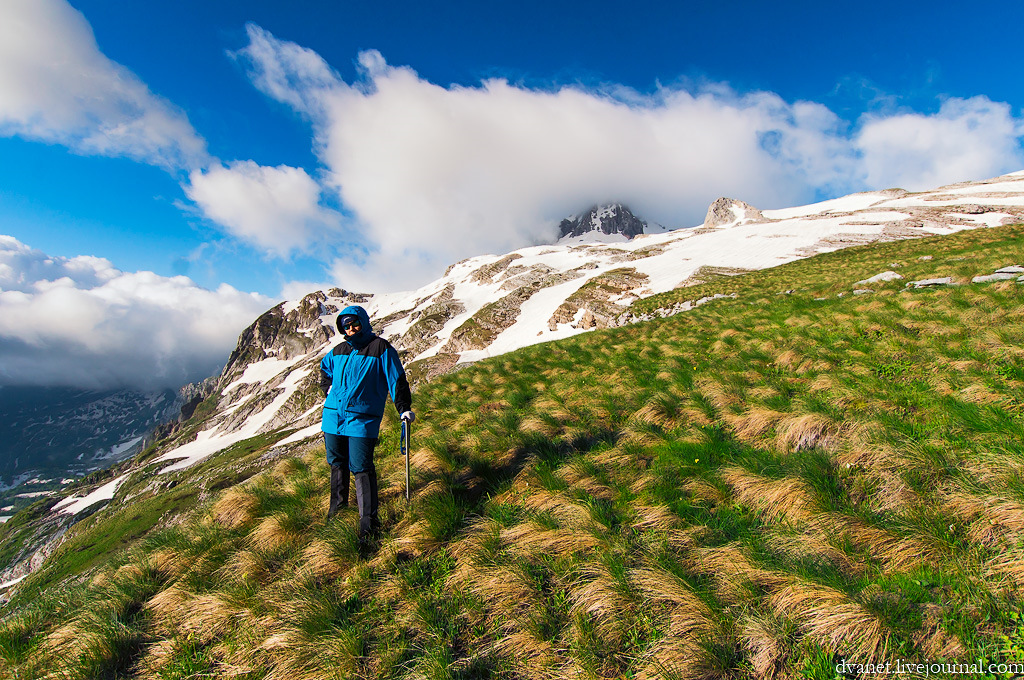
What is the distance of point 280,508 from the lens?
6203 mm

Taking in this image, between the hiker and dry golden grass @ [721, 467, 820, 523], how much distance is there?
14.9ft

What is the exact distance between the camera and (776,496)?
457 cm

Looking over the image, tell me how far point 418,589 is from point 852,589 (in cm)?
403

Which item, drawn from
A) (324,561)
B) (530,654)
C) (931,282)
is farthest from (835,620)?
(931,282)

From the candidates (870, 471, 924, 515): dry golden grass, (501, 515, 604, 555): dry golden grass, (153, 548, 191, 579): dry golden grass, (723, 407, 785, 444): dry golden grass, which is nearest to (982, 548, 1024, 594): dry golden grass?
(870, 471, 924, 515): dry golden grass

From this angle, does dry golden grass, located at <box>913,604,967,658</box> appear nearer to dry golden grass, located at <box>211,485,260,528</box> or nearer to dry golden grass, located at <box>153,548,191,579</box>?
dry golden grass, located at <box>153,548,191,579</box>

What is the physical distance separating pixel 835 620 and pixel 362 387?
567 centimetres

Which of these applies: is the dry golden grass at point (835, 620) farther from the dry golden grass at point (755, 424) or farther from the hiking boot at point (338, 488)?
the hiking boot at point (338, 488)

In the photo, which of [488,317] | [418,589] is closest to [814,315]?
[418,589]

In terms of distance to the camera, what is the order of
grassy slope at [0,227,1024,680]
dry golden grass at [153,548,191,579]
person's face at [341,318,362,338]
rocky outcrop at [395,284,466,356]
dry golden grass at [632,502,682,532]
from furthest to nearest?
rocky outcrop at [395,284,466,356]
person's face at [341,318,362,338]
dry golden grass at [153,548,191,579]
dry golden grass at [632,502,682,532]
grassy slope at [0,227,1024,680]

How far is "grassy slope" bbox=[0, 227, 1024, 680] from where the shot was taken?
3086 mm

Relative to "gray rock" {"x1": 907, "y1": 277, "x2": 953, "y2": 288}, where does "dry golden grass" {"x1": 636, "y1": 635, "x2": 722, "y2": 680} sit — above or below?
below

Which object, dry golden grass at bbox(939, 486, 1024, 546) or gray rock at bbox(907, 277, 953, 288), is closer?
dry golden grass at bbox(939, 486, 1024, 546)

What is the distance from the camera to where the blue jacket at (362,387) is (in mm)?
5777
